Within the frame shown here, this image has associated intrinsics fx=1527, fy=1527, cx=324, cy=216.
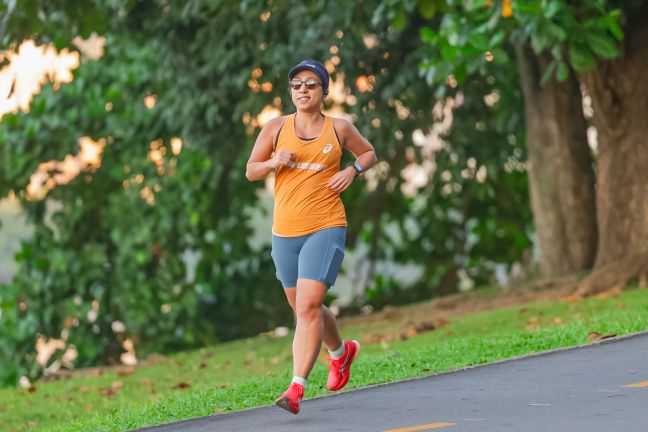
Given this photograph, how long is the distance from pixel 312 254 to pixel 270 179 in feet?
51.1

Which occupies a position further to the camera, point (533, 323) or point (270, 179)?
point (270, 179)

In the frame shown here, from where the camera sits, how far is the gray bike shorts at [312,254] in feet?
27.6

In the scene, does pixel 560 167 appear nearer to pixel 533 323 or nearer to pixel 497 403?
pixel 533 323

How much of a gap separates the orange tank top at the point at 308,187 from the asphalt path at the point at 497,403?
1.05 metres

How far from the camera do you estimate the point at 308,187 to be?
845 centimetres

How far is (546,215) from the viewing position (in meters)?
19.0

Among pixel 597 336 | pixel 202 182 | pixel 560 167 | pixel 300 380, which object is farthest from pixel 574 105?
pixel 300 380

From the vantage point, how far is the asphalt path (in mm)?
7492

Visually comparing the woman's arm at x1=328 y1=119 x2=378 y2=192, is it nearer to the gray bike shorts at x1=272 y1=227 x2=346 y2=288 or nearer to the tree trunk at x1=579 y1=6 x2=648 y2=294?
the gray bike shorts at x1=272 y1=227 x2=346 y2=288

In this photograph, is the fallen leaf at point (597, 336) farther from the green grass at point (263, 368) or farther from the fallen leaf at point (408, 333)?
the fallen leaf at point (408, 333)

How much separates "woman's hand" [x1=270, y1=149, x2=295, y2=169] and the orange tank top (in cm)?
6

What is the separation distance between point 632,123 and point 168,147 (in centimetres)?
729

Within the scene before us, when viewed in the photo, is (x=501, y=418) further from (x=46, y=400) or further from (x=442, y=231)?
(x=442, y=231)

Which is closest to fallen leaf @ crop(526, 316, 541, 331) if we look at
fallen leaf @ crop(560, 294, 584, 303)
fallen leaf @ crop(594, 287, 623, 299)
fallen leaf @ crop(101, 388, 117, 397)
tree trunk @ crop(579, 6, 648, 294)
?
fallen leaf @ crop(560, 294, 584, 303)
